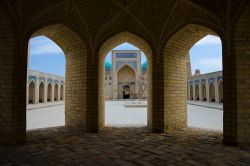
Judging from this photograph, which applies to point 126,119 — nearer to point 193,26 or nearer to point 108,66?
point 193,26

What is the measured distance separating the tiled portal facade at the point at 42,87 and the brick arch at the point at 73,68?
14.9 m

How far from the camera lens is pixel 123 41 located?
754cm

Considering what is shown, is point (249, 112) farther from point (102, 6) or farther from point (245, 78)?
point (102, 6)

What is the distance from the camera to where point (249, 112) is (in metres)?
4.73

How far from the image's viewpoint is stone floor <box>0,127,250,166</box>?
357 cm

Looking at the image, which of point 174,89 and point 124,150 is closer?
point 124,150

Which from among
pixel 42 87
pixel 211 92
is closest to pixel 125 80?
pixel 42 87

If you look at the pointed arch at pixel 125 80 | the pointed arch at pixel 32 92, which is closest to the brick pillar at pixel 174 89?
the pointed arch at pixel 32 92

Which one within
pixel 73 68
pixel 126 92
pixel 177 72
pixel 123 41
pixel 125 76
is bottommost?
pixel 126 92

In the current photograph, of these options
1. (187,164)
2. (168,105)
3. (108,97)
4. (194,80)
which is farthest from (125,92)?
(187,164)

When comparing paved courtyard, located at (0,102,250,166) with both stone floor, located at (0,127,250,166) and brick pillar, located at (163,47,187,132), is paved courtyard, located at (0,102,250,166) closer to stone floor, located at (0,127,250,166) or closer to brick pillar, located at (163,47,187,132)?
stone floor, located at (0,127,250,166)

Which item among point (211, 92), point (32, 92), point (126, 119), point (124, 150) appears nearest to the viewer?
point (124, 150)

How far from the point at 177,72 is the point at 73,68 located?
4135 mm

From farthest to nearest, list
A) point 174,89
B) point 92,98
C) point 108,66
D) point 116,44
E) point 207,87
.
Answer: point 108,66, point 207,87, point 116,44, point 174,89, point 92,98
